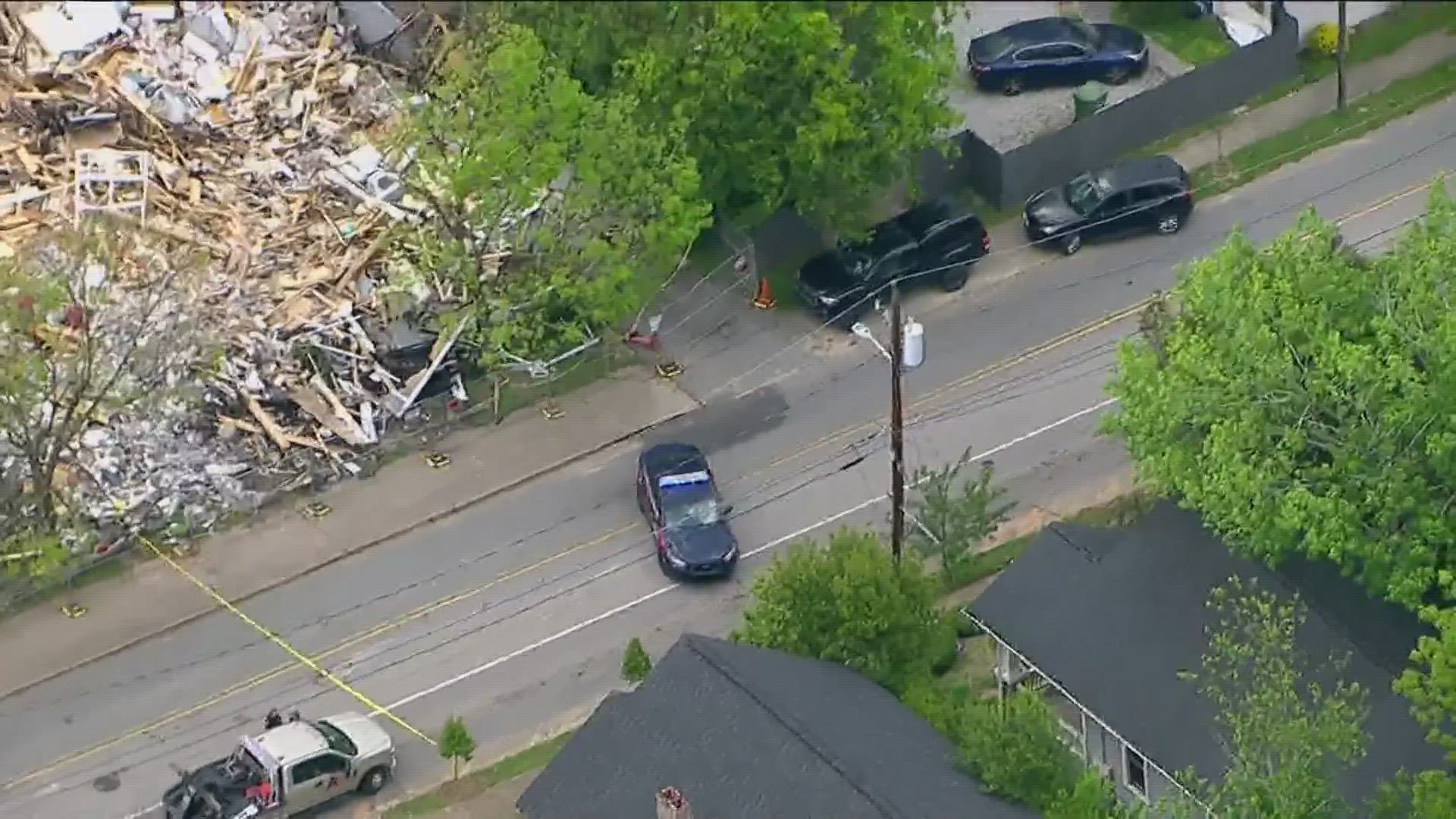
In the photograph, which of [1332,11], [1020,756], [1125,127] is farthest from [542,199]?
[1332,11]

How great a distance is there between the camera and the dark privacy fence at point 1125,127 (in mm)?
51375

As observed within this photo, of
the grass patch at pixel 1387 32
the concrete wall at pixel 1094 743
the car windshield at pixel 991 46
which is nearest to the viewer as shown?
the concrete wall at pixel 1094 743

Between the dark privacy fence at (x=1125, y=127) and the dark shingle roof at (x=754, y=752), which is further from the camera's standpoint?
the dark privacy fence at (x=1125, y=127)

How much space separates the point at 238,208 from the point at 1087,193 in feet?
53.7

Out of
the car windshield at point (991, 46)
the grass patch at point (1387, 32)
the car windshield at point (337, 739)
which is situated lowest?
the grass patch at point (1387, 32)

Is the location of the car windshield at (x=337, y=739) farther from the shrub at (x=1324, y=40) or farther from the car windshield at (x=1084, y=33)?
the shrub at (x=1324, y=40)

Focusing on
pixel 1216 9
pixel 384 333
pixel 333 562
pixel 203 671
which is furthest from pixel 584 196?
pixel 1216 9

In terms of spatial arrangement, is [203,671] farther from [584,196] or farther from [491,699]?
[584,196]

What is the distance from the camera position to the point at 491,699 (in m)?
41.5

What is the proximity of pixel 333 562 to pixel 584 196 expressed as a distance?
773 cm

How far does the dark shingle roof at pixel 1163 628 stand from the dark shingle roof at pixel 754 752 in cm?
259

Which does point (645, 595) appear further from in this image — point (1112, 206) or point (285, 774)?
point (1112, 206)

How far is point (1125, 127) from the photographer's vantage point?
52406 mm

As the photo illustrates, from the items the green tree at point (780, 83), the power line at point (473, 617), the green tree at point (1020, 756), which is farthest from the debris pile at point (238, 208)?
the green tree at point (1020, 756)
